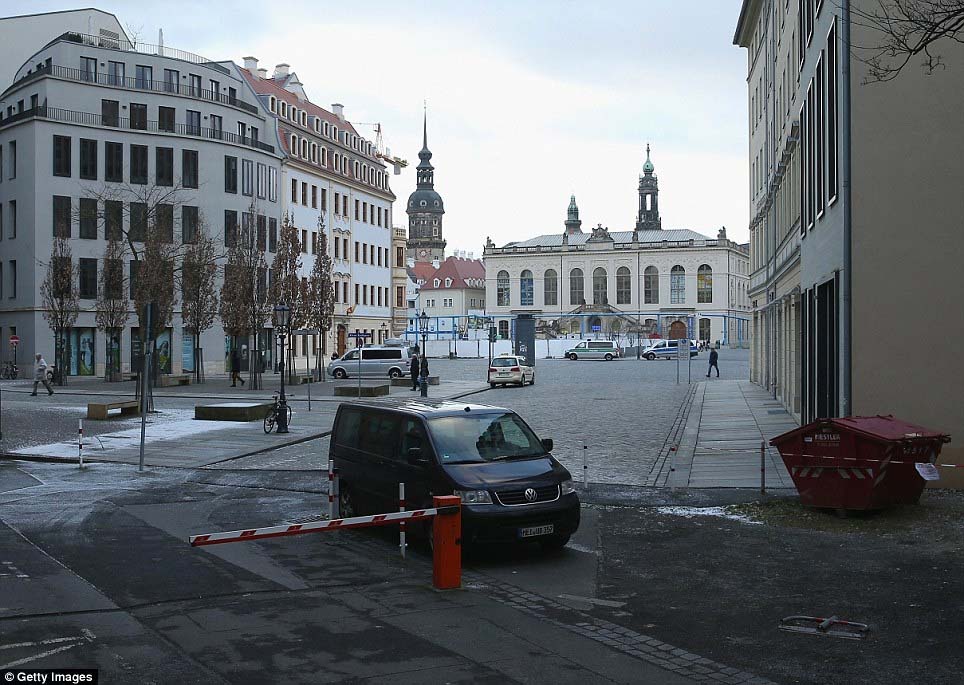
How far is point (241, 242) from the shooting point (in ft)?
176

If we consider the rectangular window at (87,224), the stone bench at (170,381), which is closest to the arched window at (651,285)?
the rectangular window at (87,224)

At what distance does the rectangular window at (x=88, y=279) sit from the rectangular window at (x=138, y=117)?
27.3ft

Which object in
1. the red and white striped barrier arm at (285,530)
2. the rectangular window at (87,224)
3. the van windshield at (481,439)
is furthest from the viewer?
the rectangular window at (87,224)

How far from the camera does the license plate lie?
10.8 metres

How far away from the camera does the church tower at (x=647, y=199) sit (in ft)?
538

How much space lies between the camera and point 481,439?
39.4 ft

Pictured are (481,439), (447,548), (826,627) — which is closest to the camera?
(826,627)

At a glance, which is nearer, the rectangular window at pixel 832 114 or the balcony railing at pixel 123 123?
the rectangular window at pixel 832 114

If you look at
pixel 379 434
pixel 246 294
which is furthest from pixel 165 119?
pixel 379 434

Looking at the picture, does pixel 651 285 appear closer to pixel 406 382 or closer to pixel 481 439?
pixel 406 382

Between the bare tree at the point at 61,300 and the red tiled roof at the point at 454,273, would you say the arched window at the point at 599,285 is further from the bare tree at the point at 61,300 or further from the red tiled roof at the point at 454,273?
the bare tree at the point at 61,300

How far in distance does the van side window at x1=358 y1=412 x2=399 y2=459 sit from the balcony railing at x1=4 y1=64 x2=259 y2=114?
5227 centimetres

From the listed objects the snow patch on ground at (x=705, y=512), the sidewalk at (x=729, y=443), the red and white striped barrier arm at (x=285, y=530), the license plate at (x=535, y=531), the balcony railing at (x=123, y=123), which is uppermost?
the balcony railing at (x=123, y=123)

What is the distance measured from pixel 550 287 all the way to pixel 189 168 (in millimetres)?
88210
